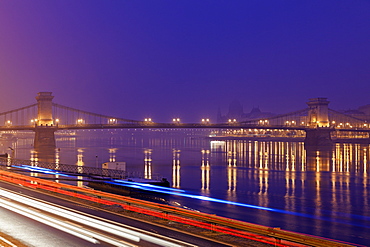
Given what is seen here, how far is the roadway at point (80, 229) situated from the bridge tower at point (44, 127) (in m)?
103

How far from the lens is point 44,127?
12219 centimetres

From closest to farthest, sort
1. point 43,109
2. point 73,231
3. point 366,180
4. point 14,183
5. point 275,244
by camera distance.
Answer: point 275,244 → point 73,231 → point 14,183 → point 366,180 → point 43,109

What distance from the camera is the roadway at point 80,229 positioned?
1195cm

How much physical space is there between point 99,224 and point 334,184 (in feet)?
130

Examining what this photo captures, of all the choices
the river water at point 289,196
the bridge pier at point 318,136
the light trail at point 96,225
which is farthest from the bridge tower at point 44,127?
the light trail at point 96,225

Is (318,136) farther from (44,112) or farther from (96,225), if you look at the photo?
(96,225)

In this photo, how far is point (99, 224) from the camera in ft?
47.4

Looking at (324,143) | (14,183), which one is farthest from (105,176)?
(324,143)

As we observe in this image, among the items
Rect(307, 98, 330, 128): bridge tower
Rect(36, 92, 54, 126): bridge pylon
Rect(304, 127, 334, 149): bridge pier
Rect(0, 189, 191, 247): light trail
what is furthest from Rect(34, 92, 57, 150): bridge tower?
Rect(0, 189, 191, 247): light trail

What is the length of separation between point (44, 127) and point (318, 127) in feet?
300

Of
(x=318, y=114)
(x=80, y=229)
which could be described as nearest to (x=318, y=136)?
(x=318, y=114)

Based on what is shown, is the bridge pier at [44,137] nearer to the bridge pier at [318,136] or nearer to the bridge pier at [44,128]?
the bridge pier at [44,128]

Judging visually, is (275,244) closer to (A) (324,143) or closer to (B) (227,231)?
(B) (227,231)

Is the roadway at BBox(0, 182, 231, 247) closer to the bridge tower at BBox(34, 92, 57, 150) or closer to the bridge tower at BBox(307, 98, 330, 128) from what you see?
the bridge tower at BBox(34, 92, 57, 150)
